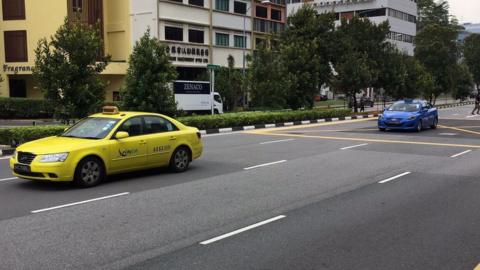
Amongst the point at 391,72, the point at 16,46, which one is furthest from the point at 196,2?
the point at 391,72

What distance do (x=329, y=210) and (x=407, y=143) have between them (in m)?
10.9

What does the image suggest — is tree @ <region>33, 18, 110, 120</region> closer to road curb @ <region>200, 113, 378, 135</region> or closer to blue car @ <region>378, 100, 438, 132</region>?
road curb @ <region>200, 113, 378, 135</region>

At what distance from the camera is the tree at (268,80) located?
31814mm

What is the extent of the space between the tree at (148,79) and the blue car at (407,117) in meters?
9.44

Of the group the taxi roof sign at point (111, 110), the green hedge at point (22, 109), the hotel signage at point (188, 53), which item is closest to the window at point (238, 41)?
the hotel signage at point (188, 53)

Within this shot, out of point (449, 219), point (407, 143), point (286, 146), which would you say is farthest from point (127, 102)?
point (449, 219)

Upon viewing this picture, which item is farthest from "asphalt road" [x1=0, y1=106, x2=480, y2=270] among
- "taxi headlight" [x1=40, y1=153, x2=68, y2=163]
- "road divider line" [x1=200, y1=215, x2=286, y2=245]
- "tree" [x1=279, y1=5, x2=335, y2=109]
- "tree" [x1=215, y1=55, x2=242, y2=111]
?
"tree" [x1=215, y1=55, x2=242, y2=111]

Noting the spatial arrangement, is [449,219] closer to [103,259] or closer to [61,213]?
[103,259]

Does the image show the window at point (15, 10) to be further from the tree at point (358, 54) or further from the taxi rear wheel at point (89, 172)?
the taxi rear wheel at point (89, 172)

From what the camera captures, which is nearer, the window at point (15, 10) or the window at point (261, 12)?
the window at point (15, 10)

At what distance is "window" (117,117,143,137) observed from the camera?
1070 centimetres

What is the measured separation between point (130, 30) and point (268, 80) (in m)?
22.4

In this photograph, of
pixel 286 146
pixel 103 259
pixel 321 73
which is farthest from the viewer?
pixel 321 73

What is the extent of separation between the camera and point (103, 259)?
563 centimetres
